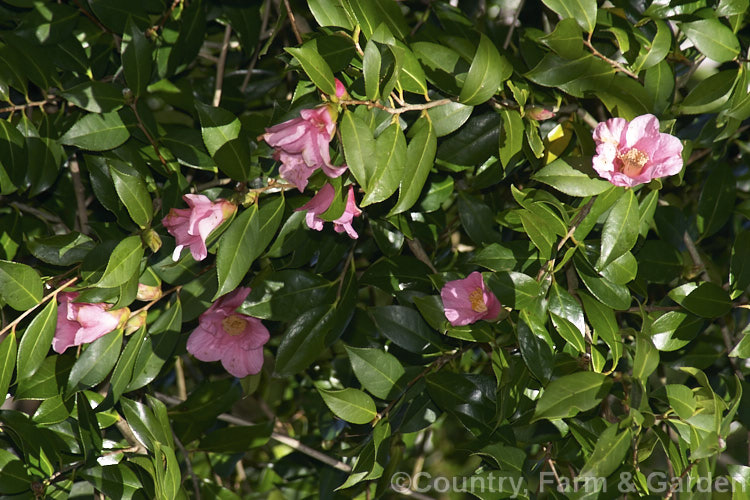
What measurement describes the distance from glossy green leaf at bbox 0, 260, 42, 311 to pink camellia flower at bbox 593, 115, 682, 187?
67 centimetres

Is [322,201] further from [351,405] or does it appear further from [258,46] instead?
[258,46]

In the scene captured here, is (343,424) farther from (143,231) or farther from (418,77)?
(418,77)

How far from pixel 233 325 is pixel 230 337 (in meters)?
0.02

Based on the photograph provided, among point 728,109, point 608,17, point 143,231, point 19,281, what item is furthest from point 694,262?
point 19,281

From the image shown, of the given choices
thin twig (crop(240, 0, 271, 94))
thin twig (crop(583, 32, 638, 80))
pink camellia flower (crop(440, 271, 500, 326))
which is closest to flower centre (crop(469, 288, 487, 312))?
pink camellia flower (crop(440, 271, 500, 326))

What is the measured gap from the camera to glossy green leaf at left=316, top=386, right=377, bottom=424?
88 cm

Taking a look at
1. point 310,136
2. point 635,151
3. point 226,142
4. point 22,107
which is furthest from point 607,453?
point 22,107

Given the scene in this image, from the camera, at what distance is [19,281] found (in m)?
0.87

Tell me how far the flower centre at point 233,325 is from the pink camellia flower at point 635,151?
1.68ft

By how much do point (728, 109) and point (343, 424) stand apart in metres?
0.72

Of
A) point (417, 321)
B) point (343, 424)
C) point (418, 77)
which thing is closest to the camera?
point (418, 77)

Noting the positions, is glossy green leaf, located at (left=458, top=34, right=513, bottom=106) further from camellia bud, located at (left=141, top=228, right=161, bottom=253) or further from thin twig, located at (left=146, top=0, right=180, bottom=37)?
thin twig, located at (left=146, top=0, right=180, bottom=37)

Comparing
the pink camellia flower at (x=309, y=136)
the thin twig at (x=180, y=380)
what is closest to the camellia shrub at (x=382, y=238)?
the pink camellia flower at (x=309, y=136)

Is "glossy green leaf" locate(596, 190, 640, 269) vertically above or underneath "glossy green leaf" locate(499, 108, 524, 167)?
underneath
